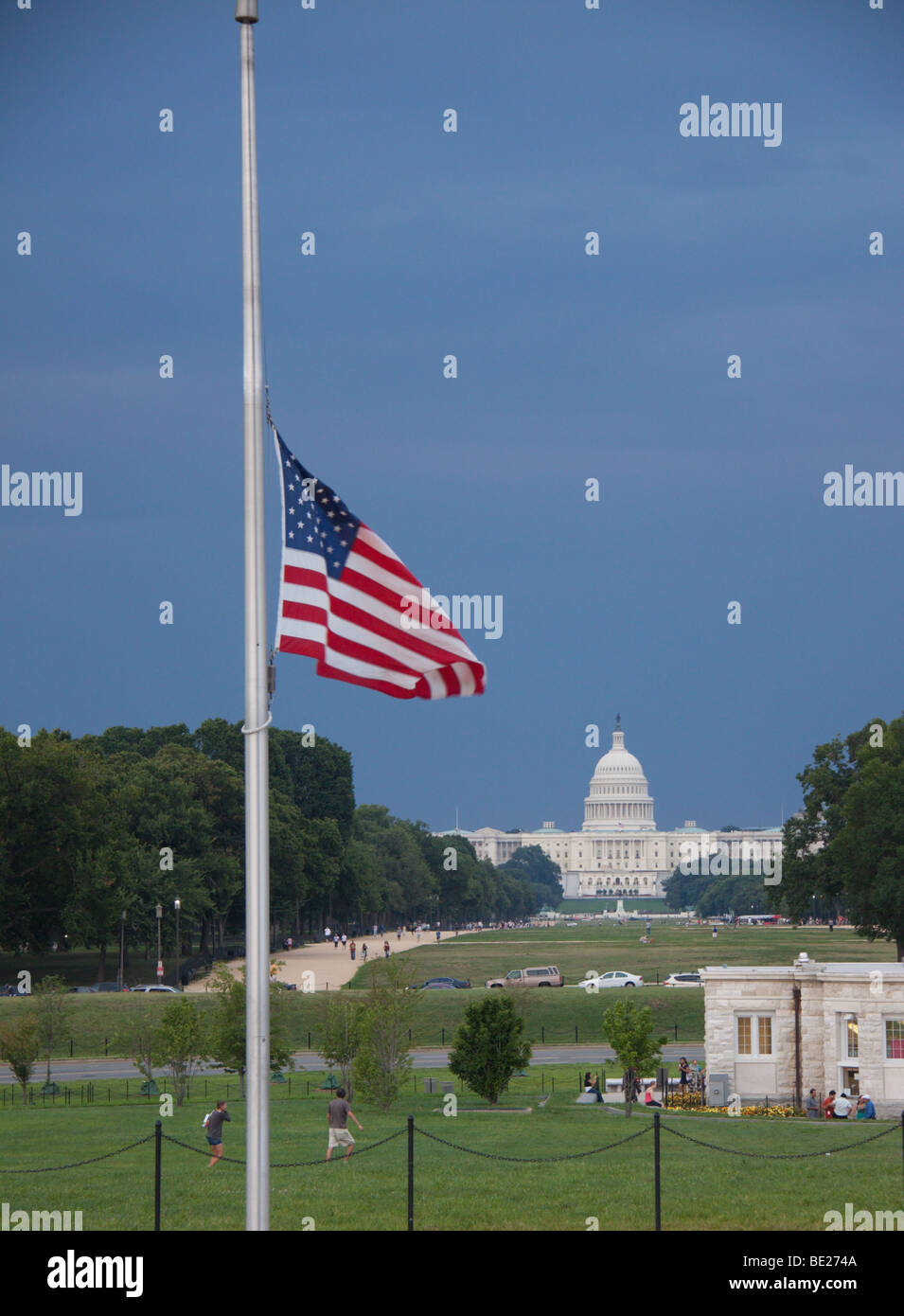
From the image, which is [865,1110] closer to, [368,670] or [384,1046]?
[384,1046]

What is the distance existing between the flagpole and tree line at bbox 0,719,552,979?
55156 millimetres

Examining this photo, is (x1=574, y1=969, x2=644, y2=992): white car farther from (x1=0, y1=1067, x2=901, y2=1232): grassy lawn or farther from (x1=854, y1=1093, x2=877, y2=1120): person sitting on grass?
(x1=0, y1=1067, x2=901, y2=1232): grassy lawn

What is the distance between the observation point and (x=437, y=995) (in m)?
71.1

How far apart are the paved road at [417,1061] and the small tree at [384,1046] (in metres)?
11.1

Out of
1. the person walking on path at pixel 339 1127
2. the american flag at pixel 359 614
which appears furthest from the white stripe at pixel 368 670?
the person walking on path at pixel 339 1127

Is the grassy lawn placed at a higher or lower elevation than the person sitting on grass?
higher

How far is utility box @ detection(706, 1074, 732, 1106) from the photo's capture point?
128 feet

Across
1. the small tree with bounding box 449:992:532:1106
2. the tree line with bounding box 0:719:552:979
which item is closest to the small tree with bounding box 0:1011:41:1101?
the small tree with bounding box 449:992:532:1106

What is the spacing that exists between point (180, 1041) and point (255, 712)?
28.6 metres

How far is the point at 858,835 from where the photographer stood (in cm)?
7100

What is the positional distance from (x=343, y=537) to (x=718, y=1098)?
2761 centimetres

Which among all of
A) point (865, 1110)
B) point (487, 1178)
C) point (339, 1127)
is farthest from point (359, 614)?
point (865, 1110)

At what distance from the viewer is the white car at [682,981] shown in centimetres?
7712
